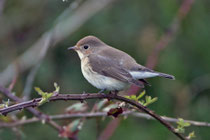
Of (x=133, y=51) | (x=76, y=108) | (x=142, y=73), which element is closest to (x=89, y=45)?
(x=142, y=73)

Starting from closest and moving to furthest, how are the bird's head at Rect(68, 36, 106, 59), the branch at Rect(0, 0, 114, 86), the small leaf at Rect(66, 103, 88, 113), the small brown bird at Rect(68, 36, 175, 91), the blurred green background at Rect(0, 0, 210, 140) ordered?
the small leaf at Rect(66, 103, 88, 113), the small brown bird at Rect(68, 36, 175, 91), the bird's head at Rect(68, 36, 106, 59), the blurred green background at Rect(0, 0, 210, 140), the branch at Rect(0, 0, 114, 86)

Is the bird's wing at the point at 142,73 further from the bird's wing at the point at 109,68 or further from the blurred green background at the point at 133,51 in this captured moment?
the blurred green background at the point at 133,51

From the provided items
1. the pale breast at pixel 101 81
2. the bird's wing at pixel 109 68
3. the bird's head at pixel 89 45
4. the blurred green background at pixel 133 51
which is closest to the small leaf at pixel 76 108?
the pale breast at pixel 101 81

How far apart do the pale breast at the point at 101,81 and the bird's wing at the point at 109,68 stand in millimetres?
39

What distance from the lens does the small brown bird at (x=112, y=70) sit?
3.86 meters

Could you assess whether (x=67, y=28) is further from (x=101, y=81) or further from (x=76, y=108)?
(x=76, y=108)

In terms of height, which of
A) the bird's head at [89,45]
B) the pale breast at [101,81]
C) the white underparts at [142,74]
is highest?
the bird's head at [89,45]

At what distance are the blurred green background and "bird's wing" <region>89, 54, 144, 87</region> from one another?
169 cm

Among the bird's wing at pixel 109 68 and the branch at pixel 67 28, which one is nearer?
the bird's wing at pixel 109 68

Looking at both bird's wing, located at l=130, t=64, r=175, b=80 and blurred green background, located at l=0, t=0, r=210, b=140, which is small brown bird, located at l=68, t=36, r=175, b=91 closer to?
bird's wing, located at l=130, t=64, r=175, b=80

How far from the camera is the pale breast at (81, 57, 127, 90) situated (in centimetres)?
387

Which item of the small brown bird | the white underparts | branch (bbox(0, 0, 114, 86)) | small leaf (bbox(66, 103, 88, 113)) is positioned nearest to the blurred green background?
branch (bbox(0, 0, 114, 86))

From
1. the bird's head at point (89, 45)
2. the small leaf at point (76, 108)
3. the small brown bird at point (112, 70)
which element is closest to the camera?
the small leaf at point (76, 108)

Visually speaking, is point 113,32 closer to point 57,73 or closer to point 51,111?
point 57,73
